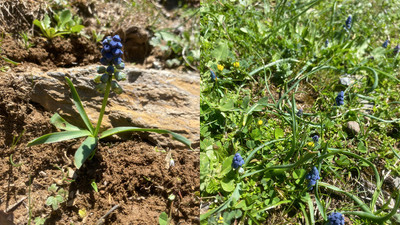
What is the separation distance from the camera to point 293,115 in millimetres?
2354

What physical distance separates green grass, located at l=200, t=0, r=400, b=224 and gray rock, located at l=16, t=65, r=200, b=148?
157 mm

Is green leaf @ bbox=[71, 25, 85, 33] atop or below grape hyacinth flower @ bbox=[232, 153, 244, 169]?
atop

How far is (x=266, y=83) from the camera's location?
272cm

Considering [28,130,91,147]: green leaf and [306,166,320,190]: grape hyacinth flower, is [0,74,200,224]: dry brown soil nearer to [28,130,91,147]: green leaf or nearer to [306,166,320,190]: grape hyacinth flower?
[28,130,91,147]: green leaf

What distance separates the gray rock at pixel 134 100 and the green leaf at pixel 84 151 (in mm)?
285

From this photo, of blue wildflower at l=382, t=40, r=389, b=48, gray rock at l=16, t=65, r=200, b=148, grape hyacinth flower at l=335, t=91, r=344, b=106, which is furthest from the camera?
blue wildflower at l=382, t=40, r=389, b=48

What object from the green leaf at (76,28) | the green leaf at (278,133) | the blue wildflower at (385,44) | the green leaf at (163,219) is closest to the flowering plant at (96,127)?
the green leaf at (163,219)

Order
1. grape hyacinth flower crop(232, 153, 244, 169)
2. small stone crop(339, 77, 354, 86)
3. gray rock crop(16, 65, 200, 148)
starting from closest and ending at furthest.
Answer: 1. grape hyacinth flower crop(232, 153, 244, 169)
2. gray rock crop(16, 65, 200, 148)
3. small stone crop(339, 77, 354, 86)

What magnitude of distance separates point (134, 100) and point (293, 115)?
1239mm

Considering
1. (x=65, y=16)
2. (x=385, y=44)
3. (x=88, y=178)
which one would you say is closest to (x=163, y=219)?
(x=88, y=178)

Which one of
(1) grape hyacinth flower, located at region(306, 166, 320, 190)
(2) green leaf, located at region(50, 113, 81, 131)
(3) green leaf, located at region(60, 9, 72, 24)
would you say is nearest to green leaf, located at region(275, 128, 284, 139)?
(1) grape hyacinth flower, located at region(306, 166, 320, 190)

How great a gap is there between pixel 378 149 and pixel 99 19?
2.84 m

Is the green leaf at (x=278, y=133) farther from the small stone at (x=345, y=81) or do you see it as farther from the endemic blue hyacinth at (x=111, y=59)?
the endemic blue hyacinth at (x=111, y=59)

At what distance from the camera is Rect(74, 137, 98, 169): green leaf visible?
79.3 inches
